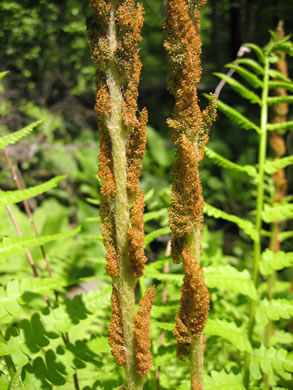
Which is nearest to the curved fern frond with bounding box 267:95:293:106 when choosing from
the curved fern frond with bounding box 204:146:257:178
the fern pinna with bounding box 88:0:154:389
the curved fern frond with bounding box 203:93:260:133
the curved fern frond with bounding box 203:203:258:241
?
the curved fern frond with bounding box 203:93:260:133

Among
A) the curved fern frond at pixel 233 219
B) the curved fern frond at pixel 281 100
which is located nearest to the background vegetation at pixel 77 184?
the curved fern frond at pixel 233 219

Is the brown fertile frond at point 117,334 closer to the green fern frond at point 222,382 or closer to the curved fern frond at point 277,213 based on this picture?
the green fern frond at point 222,382

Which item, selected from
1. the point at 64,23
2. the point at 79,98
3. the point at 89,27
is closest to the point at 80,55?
the point at 64,23

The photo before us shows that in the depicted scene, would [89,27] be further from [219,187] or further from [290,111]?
[290,111]

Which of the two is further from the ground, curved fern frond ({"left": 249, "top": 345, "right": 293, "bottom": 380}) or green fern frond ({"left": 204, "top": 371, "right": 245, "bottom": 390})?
green fern frond ({"left": 204, "top": 371, "right": 245, "bottom": 390})

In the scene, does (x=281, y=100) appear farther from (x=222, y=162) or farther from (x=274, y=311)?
(x=274, y=311)

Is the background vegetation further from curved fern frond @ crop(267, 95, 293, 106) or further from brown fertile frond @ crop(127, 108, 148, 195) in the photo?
curved fern frond @ crop(267, 95, 293, 106)

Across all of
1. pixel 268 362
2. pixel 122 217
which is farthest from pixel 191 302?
pixel 268 362
